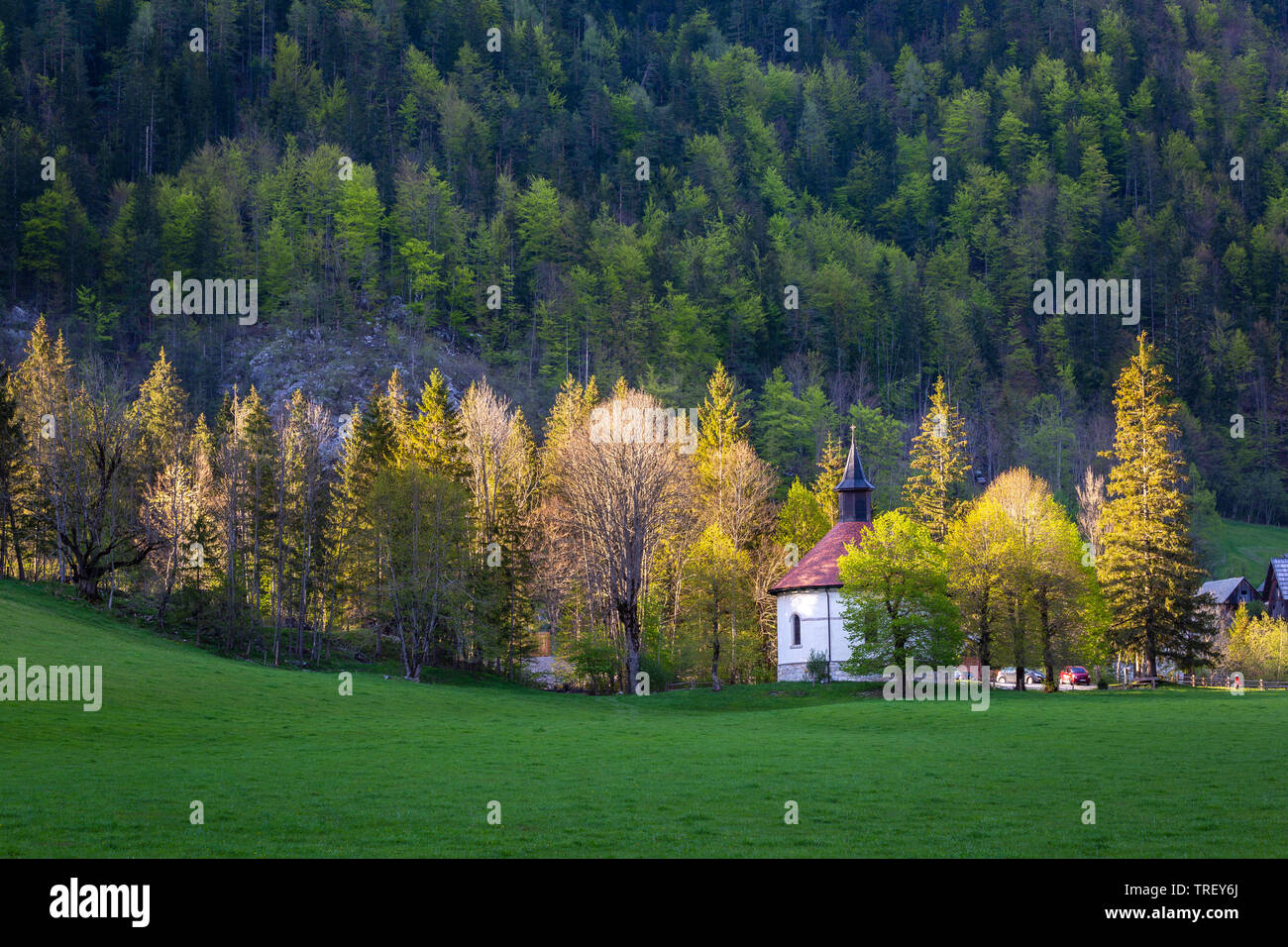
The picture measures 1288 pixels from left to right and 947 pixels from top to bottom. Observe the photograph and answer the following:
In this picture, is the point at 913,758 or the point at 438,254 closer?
the point at 913,758

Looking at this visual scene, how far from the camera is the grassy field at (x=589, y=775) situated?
17531 mm

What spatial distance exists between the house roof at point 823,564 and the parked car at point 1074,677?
1850 centimetres

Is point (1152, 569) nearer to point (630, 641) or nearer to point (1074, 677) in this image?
point (1074, 677)

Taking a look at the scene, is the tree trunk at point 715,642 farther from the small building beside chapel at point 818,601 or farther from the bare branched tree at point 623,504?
the small building beside chapel at point 818,601

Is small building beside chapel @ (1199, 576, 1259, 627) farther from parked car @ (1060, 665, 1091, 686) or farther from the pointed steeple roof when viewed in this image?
the pointed steeple roof

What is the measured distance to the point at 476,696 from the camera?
5219 centimetres

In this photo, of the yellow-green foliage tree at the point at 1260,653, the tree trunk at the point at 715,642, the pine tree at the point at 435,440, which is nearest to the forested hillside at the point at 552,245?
the yellow-green foliage tree at the point at 1260,653

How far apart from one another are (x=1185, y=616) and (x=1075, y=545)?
711 cm

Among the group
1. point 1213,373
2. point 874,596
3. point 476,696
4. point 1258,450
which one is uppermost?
point 1213,373

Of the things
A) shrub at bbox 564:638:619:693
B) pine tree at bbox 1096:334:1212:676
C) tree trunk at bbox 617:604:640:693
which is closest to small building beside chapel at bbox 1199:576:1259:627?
pine tree at bbox 1096:334:1212:676

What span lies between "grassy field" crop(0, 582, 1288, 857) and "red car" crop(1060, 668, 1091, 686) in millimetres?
28328

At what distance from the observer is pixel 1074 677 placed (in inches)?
3029
